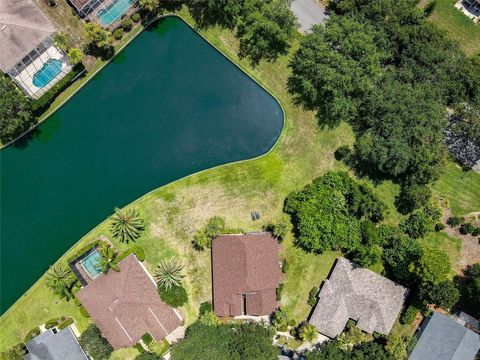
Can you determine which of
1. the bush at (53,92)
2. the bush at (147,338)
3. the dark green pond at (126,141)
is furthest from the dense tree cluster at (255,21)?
the bush at (147,338)

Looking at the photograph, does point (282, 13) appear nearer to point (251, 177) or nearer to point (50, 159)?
point (251, 177)

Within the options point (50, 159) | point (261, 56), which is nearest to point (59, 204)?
point (50, 159)

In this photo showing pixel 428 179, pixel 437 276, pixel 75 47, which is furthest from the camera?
pixel 75 47

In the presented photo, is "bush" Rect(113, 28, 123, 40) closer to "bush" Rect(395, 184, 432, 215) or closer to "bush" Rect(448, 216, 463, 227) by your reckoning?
"bush" Rect(395, 184, 432, 215)

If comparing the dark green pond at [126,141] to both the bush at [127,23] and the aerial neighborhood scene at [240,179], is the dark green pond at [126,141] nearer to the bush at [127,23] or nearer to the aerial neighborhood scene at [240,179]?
the aerial neighborhood scene at [240,179]

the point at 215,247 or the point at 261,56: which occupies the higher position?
the point at 261,56
